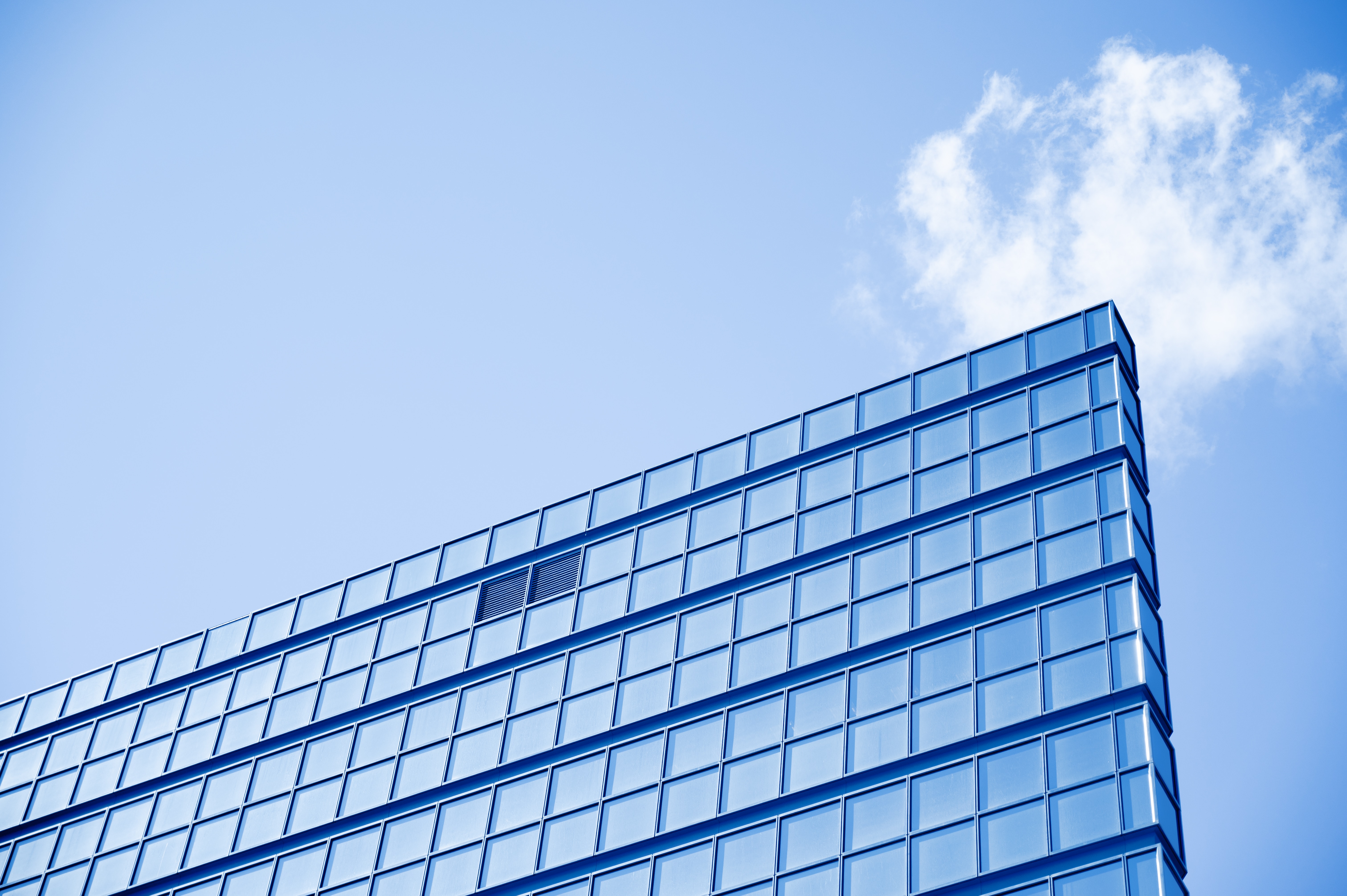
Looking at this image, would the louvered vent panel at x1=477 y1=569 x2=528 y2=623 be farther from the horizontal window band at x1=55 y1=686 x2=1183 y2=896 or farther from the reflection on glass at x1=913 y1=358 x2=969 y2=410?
the reflection on glass at x1=913 y1=358 x2=969 y2=410

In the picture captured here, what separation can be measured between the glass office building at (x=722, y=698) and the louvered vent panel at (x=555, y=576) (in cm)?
8

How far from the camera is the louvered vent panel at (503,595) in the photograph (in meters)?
42.0

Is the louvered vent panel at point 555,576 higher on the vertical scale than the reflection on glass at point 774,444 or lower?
lower

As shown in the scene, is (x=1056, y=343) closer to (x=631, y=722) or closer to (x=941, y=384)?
(x=941, y=384)

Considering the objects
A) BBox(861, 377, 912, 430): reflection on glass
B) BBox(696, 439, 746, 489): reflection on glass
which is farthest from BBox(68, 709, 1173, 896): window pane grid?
BBox(861, 377, 912, 430): reflection on glass

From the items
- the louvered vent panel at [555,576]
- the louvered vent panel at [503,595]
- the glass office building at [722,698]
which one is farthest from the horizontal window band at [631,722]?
the louvered vent panel at [555,576]

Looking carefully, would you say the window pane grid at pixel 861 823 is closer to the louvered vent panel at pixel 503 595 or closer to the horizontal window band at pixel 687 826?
the horizontal window band at pixel 687 826

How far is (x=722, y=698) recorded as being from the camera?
35.9 metres

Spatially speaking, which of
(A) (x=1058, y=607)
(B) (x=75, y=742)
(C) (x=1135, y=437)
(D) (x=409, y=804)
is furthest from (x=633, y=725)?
(B) (x=75, y=742)

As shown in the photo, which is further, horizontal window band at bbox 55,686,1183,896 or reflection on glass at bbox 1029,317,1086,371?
reflection on glass at bbox 1029,317,1086,371

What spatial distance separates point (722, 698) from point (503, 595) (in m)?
8.62

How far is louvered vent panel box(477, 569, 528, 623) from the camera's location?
138ft

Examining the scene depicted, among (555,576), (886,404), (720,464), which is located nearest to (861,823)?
(886,404)

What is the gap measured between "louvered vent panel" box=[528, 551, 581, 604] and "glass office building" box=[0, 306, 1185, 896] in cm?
8
